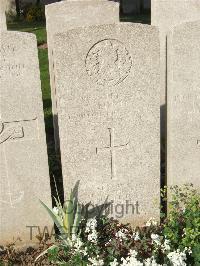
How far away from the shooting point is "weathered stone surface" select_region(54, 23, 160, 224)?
395 cm

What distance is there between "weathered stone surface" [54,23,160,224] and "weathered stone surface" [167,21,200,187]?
0.53 feet

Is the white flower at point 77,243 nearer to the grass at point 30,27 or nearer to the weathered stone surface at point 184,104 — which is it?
the weathered stone surface at point 184,104

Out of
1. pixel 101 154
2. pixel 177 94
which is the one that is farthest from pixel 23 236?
pixel 177 94

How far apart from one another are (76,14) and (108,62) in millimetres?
1732

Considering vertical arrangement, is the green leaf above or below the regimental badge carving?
below

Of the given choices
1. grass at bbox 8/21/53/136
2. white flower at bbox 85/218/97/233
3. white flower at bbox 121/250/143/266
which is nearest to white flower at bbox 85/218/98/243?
white flower at bbox 85/218/97/233

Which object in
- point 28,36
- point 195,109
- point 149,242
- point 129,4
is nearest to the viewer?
point 28,36

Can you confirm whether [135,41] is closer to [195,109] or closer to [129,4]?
[195,109]

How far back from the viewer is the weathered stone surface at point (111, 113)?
13.0ft

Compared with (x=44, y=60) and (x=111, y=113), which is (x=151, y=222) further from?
(x=44, y=60)

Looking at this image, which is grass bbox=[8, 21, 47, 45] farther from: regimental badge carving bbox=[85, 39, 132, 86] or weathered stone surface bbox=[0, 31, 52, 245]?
regimental badge carving bbox=[85, 39, 132, 86]

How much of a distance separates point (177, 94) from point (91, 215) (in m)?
1.61

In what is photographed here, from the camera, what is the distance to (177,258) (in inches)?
150

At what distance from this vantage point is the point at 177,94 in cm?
432
